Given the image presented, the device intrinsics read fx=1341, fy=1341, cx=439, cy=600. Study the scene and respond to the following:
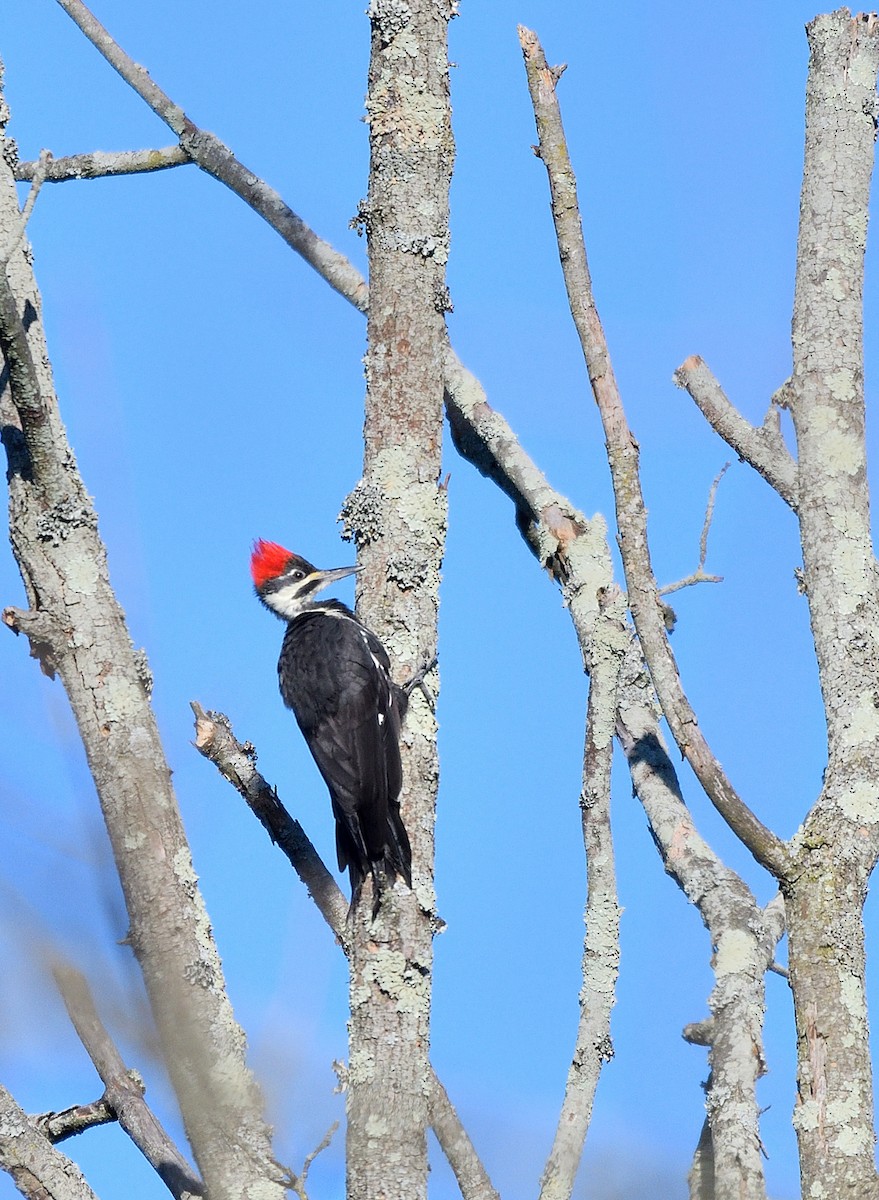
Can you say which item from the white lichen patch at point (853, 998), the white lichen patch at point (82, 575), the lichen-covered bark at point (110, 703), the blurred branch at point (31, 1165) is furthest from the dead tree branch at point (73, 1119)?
the white lichen patch at point (853, 998)

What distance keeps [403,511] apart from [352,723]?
1.56 meters

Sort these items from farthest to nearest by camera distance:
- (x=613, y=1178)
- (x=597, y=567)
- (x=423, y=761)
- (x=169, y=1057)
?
(x=597, y=567)
(x=423, y=761)
(x=613, y=1178)
(x=169, y=1057)

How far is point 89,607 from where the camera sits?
369 centimetres

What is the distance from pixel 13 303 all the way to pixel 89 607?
0.89 m

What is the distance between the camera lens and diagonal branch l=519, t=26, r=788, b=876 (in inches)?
134

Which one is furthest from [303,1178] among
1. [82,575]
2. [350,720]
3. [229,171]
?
[229,171]

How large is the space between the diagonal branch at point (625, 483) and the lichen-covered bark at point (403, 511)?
1.30 feet

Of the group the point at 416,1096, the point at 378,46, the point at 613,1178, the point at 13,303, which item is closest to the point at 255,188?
the point at 378,46

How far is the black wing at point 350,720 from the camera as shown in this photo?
4184 mm

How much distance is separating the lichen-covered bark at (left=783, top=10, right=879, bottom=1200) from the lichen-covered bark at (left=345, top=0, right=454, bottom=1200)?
94 cm

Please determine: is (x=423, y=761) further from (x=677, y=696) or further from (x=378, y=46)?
(x=378, y=46)

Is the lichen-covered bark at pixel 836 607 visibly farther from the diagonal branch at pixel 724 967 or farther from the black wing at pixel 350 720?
A: the black wing at pixel 350 720

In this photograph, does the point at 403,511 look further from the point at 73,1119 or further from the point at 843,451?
the point at 73,1119

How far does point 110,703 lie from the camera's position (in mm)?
3510
